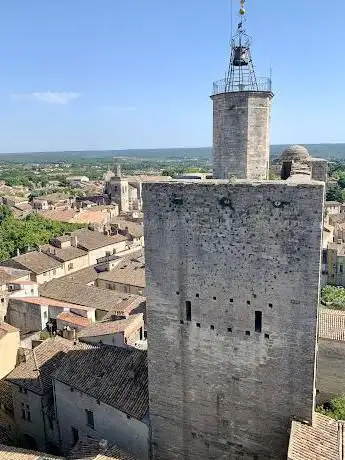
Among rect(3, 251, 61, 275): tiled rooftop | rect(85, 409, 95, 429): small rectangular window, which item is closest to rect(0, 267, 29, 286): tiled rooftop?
rect(3, 251, 61, 275): tiled rooftop

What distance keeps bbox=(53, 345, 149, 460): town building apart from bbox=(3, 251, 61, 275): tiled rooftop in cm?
2568

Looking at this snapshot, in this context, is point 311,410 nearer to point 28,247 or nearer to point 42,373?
point 42,373

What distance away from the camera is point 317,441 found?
13.3 metres

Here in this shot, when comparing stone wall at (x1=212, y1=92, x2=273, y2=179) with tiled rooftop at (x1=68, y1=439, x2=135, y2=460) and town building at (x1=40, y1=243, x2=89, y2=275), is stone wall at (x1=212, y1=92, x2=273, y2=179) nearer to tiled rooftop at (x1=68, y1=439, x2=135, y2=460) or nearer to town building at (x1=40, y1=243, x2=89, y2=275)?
tiled rooftop at (x1=68, y1=439, x2=135, y2=460)

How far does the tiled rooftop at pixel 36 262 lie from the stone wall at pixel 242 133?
32678mm

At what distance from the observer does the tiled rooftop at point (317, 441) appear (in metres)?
12.7

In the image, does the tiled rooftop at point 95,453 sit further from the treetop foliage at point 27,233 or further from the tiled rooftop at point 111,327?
the treetop foliage at point 27,233

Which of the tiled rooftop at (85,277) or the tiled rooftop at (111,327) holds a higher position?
the tiled rooftop at (111,327)

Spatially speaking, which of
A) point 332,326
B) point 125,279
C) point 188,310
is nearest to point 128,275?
point 125,279

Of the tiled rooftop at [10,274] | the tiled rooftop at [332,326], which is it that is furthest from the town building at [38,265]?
the tiled rooftop at [332,326]

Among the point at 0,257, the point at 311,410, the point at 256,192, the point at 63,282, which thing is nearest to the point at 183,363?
the point at 311,410

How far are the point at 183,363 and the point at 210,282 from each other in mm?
3231

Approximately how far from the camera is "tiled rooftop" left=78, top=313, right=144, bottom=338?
2477 centimetres

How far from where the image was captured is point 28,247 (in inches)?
2109
